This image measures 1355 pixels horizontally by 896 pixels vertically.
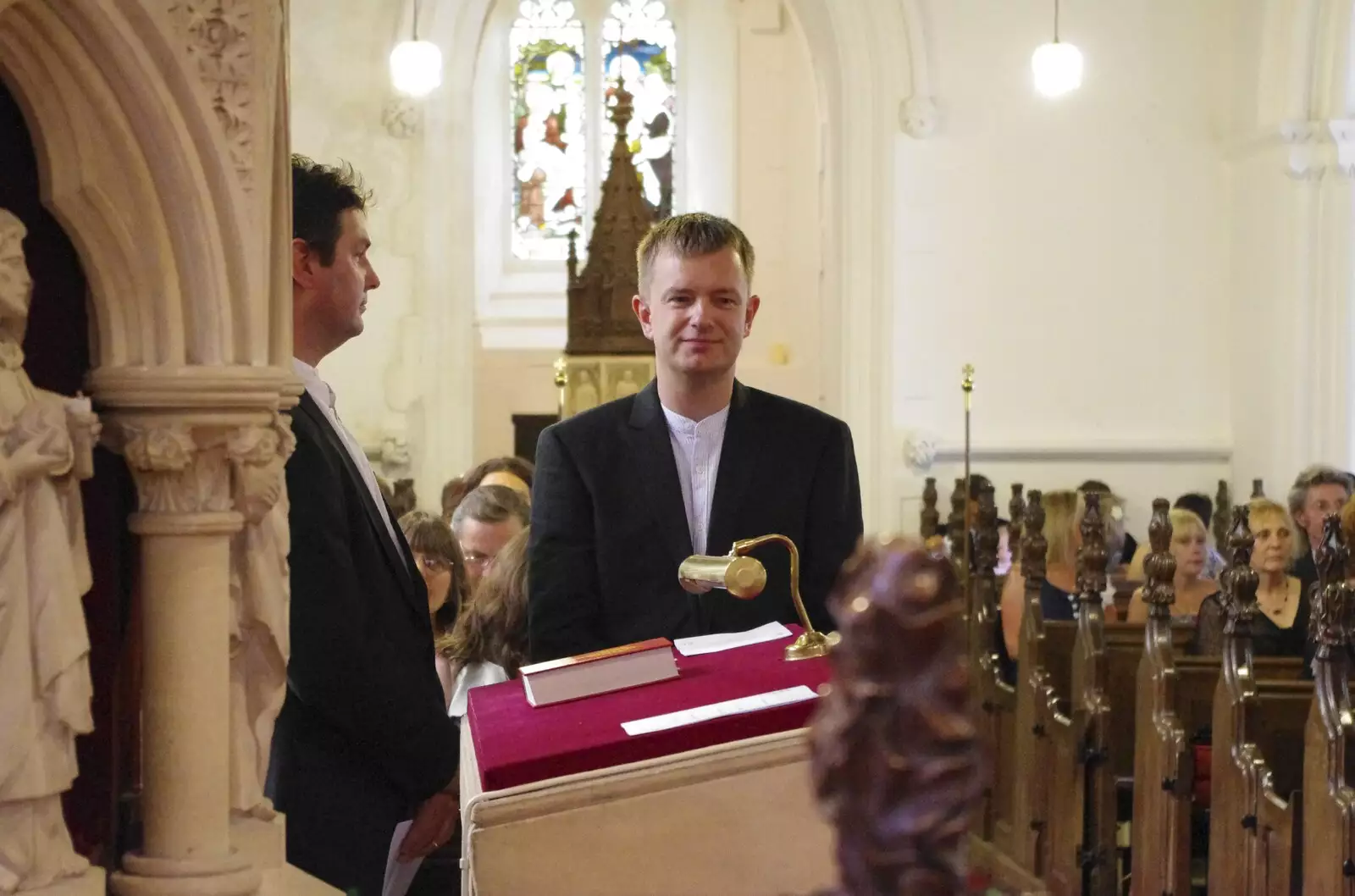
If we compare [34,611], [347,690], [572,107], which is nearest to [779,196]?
[572,107]

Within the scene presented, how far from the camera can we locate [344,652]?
88.1 inches

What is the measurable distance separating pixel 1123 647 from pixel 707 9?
10.5 meters

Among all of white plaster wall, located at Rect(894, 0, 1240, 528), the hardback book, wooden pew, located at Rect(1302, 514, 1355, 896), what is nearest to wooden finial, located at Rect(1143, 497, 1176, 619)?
wooden pew, located at Rect(1302, 514, 1355, 896)

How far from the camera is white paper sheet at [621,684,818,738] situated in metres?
1.69

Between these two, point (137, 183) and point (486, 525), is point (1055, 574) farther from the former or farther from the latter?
point (137, 183)

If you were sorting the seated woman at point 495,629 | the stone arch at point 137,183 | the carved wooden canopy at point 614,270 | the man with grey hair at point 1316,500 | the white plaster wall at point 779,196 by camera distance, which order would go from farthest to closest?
the white plaster wall at point 779,196 < the carved wooden canopy at point 614,270 < the man with grey hair at point 1316,500 < the seated woman at point 495,629 < the stone arch at point 137,183

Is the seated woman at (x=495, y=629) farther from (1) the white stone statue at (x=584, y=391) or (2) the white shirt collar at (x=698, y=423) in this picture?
(1) the white stone statue at (x=584, y=391)

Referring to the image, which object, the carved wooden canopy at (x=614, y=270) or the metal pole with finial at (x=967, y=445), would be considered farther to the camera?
the carved wooden canopy at (x=614, y=270)

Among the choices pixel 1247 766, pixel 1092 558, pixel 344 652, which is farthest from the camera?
pixel 1092 558

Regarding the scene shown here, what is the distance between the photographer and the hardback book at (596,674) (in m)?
1.96

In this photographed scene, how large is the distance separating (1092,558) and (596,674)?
3608 mm

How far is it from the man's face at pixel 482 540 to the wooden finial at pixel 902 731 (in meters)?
3.61

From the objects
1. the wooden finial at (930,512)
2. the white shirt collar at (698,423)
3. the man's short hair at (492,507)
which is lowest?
the wooden finial at (930,512)

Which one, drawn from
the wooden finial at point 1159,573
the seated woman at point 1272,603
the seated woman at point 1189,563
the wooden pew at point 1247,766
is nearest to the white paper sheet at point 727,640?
the wooden pew at point 1247,766
